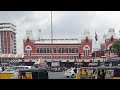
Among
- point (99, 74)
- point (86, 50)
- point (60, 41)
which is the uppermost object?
point (60, 41)

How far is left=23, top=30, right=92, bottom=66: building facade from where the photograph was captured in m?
44.6

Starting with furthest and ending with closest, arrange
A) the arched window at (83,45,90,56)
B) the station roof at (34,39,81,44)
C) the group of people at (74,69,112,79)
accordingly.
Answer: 1. the station roof at (34,39,81,44)
2. the arched window at (83,45,90,56)
3. the group of people at (74,69,112,79)

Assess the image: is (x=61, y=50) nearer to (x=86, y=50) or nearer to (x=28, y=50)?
(x=86, y=50)

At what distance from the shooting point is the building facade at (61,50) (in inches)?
1754

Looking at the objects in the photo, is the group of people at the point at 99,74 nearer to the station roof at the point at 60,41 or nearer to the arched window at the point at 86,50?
the arched window at the point at 86,50

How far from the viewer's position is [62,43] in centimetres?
4466

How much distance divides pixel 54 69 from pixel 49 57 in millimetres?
7462

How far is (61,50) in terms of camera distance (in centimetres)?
4472

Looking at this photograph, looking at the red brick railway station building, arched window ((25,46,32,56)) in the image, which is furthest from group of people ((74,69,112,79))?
arched window ((25,46,32,56))

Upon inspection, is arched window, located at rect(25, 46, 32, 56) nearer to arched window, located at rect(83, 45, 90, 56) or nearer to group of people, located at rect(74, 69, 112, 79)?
arched window, located at rect(83, 45, 90, 56)

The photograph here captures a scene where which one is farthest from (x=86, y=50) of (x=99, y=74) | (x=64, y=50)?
(x=99, y=74)

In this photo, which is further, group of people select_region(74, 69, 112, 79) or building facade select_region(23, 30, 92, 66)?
building facade select_region(23, 30, 92, 66)

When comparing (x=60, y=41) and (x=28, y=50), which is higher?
(x=60, y=41)
